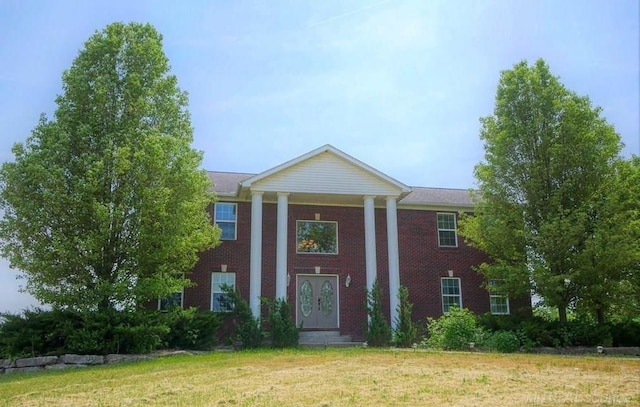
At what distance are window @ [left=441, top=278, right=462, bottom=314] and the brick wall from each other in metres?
0.20

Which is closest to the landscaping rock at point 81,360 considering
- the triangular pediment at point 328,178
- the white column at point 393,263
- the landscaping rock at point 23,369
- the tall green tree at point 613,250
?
the landscaping rock at point 23,369

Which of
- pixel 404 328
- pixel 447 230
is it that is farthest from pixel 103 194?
pixel 447 230

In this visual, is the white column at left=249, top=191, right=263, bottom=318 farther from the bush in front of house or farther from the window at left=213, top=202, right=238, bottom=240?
the bush in front of house

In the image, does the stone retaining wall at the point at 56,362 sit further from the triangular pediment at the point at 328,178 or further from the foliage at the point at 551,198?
the foliage at the point at 551,198

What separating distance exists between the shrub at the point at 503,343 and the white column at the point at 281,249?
642 centimetres

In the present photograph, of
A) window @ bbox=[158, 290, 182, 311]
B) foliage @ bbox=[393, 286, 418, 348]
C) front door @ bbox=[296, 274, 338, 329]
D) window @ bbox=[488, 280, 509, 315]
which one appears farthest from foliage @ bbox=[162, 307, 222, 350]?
window @ bbox=[488, 280, 509, 315]

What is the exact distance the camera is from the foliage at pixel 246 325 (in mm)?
17828

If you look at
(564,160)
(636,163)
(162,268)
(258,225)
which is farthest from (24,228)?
(636,163)

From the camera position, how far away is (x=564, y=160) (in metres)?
19.9

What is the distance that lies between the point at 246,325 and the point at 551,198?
10.5 m

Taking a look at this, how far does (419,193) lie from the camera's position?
82.8ft

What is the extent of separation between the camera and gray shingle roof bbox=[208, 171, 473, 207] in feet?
75.2

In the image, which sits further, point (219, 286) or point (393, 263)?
point (219, 286)

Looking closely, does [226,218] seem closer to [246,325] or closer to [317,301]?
[317,301]
